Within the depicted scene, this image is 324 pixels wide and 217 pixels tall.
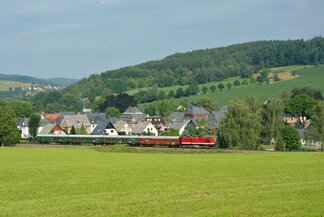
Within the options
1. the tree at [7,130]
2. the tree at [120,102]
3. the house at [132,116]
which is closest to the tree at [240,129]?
the tree at [7,130]

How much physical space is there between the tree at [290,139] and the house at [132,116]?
222 ft

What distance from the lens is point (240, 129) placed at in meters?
87.4

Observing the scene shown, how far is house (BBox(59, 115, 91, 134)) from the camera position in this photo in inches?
6031

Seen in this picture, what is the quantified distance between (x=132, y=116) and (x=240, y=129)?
8208 cm

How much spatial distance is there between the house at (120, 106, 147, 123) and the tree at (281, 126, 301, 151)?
67.7 metres

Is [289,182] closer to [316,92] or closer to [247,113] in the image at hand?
[247,113]

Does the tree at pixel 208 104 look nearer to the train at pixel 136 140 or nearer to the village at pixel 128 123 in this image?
the village at pixel 128 123

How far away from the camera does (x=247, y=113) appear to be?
295ft

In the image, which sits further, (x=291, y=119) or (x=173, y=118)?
(x=173, y=118)

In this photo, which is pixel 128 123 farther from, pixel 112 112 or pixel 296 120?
pixel 296 120

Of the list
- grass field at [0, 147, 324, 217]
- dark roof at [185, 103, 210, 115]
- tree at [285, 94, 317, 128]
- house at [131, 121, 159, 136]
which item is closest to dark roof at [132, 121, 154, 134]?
house at [131, 121, 159, 136]

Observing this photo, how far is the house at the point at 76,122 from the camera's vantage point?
503ft

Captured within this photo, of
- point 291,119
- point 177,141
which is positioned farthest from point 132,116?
point 177,141

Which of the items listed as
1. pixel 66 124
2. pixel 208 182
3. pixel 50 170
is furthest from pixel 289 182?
pixel 66 124
